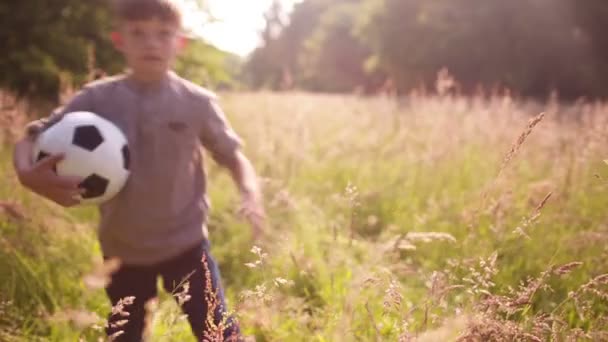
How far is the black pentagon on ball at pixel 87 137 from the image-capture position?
1787mm

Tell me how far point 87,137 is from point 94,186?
191 millimetres

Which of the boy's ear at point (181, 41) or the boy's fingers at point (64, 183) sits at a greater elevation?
the boy's ear at point (181, 41)

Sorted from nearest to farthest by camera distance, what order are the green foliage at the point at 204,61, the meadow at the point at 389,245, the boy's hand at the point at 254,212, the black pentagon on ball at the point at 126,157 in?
the meadow at the point at 389,245 → the boy's hand at the point at 254,212 → the black pentagon on ball at the point at 126,157 → the green foliage at the point at 204,61

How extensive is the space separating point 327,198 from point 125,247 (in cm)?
229

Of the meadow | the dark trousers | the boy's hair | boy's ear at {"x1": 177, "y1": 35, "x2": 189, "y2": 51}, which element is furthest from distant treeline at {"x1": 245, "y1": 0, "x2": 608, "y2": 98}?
the dark trousers

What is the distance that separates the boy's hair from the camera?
1.89 m

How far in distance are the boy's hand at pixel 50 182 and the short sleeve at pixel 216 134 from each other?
555 mm

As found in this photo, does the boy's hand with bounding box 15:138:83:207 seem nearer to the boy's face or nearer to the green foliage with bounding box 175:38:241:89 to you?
the boy's face

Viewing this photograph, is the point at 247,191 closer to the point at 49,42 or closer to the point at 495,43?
the point at 49,42

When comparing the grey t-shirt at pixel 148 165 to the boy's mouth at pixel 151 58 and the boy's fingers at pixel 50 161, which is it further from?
the boy's fingers at pixel 50 161

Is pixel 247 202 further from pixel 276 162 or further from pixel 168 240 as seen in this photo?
pixel 276 162

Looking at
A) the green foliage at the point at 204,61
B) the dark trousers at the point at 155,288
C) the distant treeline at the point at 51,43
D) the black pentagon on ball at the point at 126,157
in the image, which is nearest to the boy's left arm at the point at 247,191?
the dark trousers at the point at 155,288

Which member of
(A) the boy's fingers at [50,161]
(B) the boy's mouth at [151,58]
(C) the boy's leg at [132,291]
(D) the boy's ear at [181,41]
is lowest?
(C) the boy's leg at [132,291]

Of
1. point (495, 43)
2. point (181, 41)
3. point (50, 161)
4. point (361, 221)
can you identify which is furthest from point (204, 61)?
point (495, 43)
